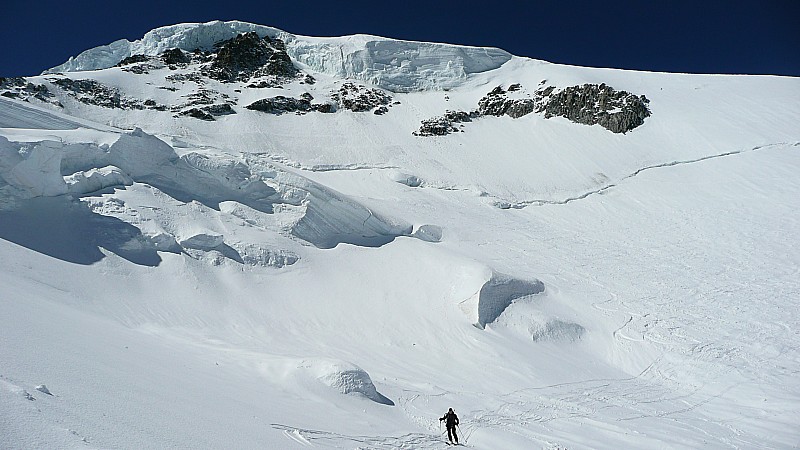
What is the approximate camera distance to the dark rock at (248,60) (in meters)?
55.2

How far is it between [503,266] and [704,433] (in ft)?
33.7

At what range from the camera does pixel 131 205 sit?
54.7 feet

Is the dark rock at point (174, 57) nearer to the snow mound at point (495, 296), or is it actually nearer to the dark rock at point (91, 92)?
the dark rock at point (91, 92)

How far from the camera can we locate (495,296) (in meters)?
17.1

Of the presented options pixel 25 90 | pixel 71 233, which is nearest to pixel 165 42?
pixel 25 90

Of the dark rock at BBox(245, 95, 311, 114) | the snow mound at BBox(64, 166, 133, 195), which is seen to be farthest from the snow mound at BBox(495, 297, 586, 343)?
the dark rock at BBox(245, 95, 311, 114)

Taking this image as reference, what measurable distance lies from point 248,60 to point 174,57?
876 cm

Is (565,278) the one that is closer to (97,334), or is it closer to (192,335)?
(192,335)

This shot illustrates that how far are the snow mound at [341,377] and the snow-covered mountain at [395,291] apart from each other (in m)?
0.06

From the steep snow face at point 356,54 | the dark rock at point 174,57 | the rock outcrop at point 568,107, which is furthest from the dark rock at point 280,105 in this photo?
the dark rock at point 174,57

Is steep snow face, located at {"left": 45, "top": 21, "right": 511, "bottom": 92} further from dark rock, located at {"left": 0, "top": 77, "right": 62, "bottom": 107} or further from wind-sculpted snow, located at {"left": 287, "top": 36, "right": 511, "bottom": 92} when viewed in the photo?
dark rock, located at {"left": 0, "top": 77, "right": 62, "bottom": 107}

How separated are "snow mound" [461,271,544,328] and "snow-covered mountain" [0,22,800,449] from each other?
8 centimetres

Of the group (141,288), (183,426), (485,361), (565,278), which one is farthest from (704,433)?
(141,288)

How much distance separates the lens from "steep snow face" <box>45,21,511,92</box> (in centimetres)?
5800
